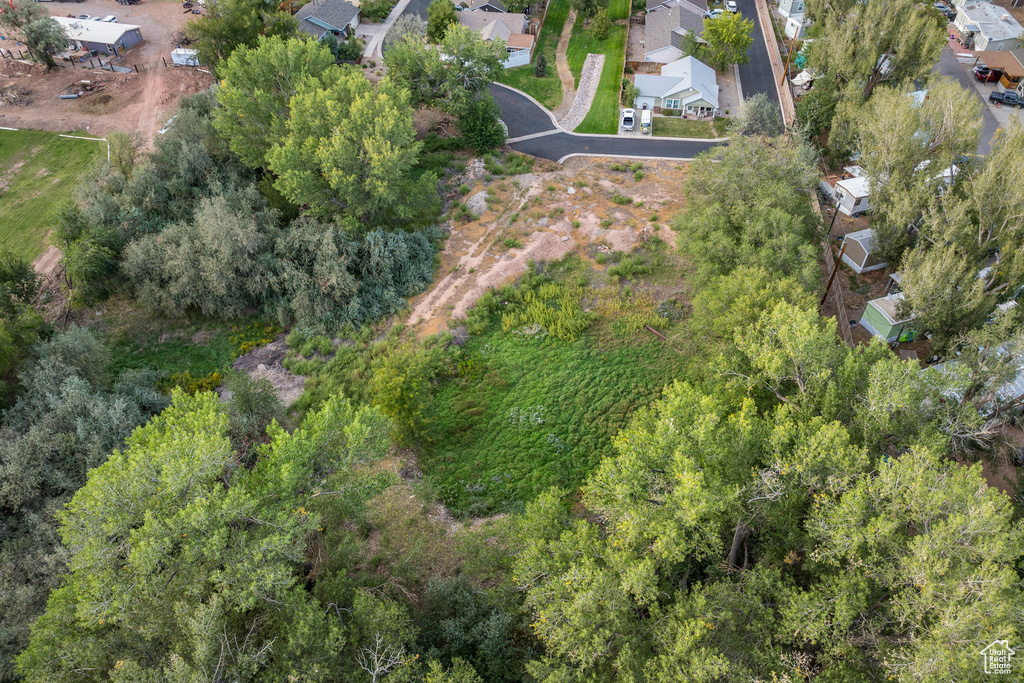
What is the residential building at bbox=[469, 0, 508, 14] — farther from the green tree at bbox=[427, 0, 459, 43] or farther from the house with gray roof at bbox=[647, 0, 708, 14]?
A: the house with gray roof at bbox=[647, 0, 708, 14]

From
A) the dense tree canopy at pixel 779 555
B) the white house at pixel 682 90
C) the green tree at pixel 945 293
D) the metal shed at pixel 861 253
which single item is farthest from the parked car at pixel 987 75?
the dense tree canopy at pixel 779 555

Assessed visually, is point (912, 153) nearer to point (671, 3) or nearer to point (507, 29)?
point (671, 3)

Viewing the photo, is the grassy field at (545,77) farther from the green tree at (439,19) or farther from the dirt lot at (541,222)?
the dirt lot at (541,222)

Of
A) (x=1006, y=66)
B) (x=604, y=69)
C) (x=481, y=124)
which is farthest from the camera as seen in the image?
(x=604, y=69)

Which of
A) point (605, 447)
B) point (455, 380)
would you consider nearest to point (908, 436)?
point (605, 447)

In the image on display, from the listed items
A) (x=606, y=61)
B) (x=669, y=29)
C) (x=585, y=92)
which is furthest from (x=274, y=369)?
(x=669, y=29)

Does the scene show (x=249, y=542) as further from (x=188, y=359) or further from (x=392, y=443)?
(x=188, y=359)
